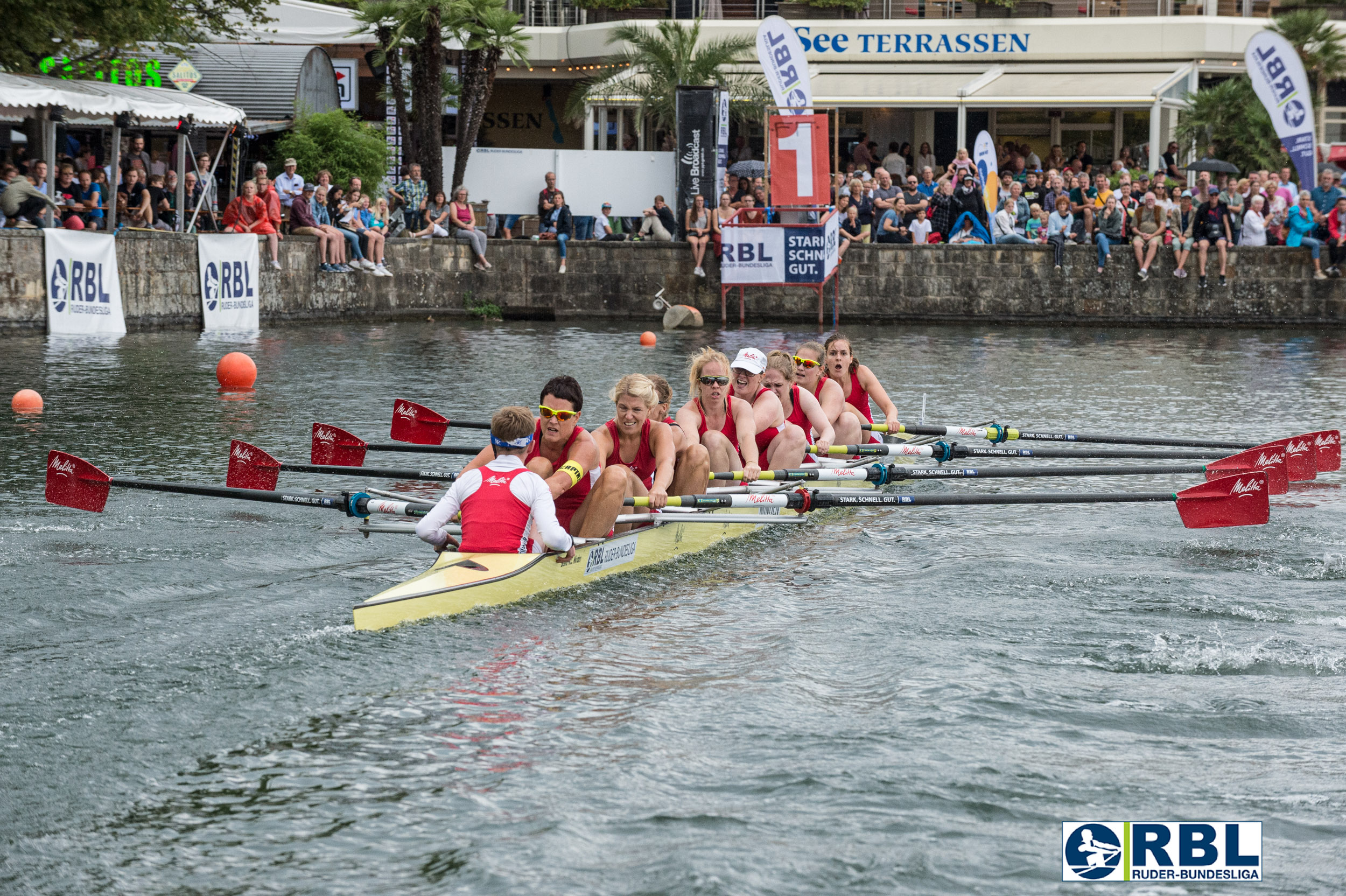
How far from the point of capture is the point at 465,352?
856 inches

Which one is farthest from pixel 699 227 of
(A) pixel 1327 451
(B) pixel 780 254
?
(A) pixel 1327 451

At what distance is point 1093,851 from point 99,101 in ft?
65.5

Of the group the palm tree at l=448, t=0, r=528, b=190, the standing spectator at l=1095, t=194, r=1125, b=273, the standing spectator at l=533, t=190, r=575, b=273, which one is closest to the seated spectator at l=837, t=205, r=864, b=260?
the standing spectator at l=1095, t=194, r=1125, b=273

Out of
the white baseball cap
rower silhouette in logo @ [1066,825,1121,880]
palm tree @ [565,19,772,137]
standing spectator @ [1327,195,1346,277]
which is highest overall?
palm tree @ [565,19,772,137]

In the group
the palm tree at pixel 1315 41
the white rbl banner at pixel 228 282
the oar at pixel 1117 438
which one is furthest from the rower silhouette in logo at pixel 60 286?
the palm tree at pixel 1315 41

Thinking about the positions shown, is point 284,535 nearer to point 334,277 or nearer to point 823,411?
point 823,411

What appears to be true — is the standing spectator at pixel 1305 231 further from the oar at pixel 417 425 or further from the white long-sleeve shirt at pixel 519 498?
the white long-sleeve shirt at pixel 519 498

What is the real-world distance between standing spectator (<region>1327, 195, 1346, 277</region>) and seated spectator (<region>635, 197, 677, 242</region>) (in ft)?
38.1

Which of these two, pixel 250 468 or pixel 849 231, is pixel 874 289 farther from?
pixel 250 468

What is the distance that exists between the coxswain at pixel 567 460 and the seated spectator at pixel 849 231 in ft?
63.4

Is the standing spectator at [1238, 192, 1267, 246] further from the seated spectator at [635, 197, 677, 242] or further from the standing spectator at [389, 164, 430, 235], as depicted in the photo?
the standing spectator at [389, 164, 430, 235]

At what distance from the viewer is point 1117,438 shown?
13.0 metres

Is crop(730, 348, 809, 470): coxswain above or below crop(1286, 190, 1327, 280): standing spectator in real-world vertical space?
below

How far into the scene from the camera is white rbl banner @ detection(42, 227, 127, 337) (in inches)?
827
